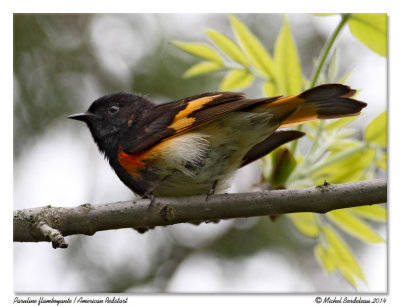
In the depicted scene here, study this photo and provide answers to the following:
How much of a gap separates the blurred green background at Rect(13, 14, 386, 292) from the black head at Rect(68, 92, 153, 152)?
7.2 inches

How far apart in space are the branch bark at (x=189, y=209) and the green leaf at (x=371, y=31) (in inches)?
23.9

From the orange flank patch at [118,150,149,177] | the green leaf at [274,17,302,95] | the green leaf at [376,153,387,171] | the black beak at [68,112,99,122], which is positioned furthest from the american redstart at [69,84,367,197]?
the black beak at [68,112,99,122]

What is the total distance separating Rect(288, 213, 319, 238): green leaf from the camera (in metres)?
1.88

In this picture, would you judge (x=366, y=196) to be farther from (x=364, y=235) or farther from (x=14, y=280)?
(x=14, y=280)

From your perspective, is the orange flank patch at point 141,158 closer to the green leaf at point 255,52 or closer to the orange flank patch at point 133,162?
the orange flank patch at point 133,162

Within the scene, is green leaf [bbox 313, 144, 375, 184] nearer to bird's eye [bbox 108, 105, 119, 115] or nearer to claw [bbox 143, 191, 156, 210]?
claw [bbox 143, 191, 156, 210]

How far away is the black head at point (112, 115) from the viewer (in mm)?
2160

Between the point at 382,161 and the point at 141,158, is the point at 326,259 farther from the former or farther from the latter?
the point at 141,158

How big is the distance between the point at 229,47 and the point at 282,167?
505 millimetres

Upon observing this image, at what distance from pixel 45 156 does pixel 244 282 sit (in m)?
1.09

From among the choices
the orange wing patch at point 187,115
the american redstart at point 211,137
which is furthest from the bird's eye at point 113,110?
the orange wing patch at point 187,115

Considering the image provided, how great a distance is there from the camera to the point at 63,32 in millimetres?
2729

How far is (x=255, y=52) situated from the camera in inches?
74.8
